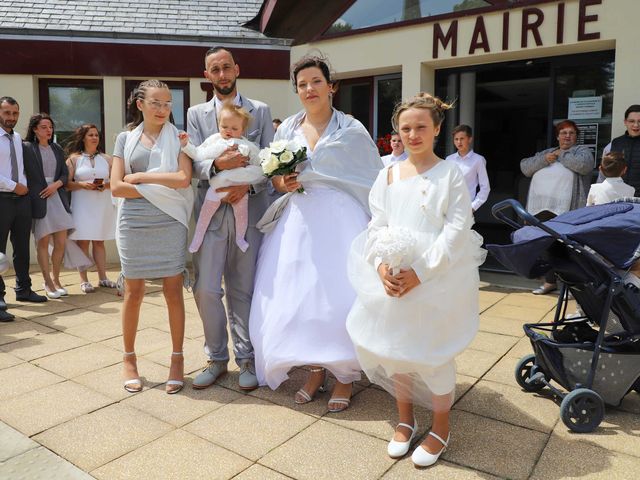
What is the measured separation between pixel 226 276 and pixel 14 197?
359 cm

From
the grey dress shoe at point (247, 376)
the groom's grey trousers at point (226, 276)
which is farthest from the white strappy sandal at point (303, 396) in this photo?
the groom's grey trousers at point (226, 276)

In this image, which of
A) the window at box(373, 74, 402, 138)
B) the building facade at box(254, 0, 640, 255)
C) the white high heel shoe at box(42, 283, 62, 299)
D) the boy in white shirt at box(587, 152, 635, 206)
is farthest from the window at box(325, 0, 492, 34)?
the white high heel shoe at box(42, 283, 62, 299)

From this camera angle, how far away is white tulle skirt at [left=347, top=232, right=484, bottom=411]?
8.96 feet

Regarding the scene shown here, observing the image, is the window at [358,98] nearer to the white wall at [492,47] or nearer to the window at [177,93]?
the white wall at [492,47]

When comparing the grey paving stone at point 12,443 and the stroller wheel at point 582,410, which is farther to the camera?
the stroller wheel at point 582,410

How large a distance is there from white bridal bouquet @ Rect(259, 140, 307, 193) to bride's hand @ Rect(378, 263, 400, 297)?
962mm

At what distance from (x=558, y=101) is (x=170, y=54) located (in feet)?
19.0

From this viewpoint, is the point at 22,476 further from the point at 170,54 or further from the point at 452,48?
the point at 170,54

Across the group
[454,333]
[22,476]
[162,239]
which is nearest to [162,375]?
[162,239]

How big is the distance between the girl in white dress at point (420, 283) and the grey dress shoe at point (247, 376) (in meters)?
1.07

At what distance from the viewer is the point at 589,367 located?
132 inches

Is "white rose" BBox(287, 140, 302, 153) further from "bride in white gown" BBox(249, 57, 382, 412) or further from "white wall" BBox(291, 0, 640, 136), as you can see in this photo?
"white wall" BBox(291, 0, 640, 136)

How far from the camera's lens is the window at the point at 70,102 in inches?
357

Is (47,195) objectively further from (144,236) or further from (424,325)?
(424,325)
